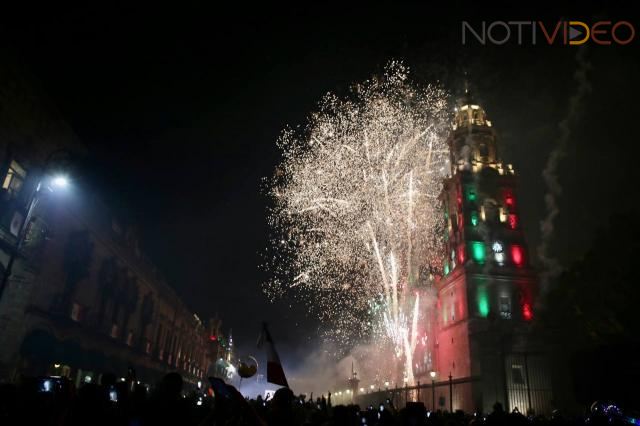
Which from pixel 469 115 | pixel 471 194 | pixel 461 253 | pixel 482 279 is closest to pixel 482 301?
pixel 482 279

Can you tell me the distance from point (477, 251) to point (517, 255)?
4.38 m

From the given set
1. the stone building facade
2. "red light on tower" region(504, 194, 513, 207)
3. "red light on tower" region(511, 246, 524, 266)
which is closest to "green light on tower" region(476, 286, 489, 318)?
"red light on tower" region(511, 246, 524, 266)

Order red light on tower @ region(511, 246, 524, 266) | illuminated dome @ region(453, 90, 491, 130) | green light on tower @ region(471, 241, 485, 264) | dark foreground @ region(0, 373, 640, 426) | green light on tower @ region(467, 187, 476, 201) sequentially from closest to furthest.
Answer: dark foreground @ region(0, 373, 640, 426) < red light on tower @ region(511, 246, 524, 266) < green light on tower @ region(471, 241, 485, 264) < green light on tower @ region(467, 187, 476, 201) < illuminated dome @ region(453, 90, 491, 130)

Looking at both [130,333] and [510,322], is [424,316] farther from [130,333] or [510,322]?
[130,333]

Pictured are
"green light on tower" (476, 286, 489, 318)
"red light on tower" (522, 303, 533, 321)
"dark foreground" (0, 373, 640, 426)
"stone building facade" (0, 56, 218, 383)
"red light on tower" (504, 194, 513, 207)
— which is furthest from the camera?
"red light on tower" (504, 194, 513, 207)

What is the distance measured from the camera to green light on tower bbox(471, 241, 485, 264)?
163 feet

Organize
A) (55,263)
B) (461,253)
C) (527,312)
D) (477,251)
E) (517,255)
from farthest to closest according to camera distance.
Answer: (461,253), (477,251), (517,255), (527,312), (55,263)

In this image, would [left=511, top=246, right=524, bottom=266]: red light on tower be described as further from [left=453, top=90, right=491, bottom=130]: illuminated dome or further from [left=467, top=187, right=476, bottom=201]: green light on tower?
[left=453, top=90, right=491, bottom=130]: illuminated dome

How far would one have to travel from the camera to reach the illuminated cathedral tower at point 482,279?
39.4m

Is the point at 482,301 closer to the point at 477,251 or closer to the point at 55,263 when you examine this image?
the point at 477,251

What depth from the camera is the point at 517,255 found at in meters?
49.6

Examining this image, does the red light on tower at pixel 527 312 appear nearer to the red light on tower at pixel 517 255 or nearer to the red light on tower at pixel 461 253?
the red light on tower at pixel 517 255

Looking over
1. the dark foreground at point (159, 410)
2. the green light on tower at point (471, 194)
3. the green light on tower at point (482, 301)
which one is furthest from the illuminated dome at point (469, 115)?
the dark foreground at point (159, 410)

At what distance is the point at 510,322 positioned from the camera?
1753 inches
